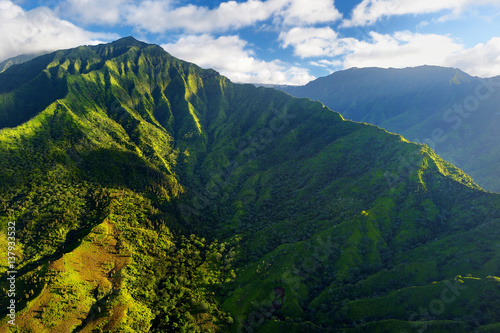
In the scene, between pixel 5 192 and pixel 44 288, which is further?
pixel 5 192

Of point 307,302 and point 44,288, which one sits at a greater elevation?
point 44,288

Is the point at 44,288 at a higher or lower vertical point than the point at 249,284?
higher

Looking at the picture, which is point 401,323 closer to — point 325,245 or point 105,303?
point 325,245

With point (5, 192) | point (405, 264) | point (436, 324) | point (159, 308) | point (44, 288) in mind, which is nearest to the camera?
point (436, 324)

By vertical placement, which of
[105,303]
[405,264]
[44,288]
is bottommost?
[405,264]

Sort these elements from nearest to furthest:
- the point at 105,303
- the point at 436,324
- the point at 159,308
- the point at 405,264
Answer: the point at 436,324
the point at 105,303
the point at 159,308
the point at 405,264

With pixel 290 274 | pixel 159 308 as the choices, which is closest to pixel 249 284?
pixel 290 274

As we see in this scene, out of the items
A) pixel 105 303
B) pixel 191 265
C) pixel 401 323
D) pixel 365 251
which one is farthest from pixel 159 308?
pixel 365 251

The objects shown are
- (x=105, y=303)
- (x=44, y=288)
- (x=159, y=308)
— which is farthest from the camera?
(x=159, y=308)

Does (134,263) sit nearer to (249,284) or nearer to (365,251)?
(249,284)
